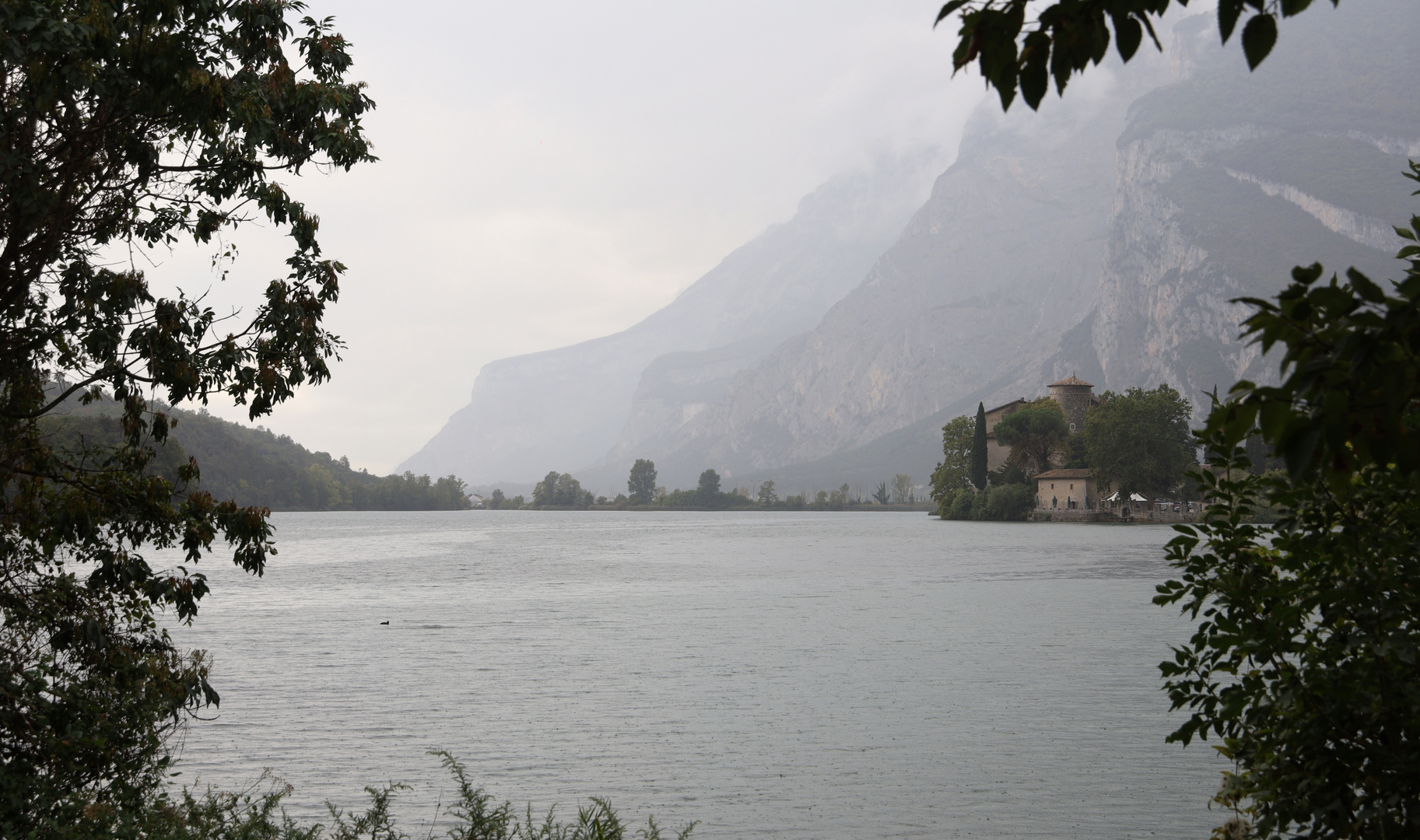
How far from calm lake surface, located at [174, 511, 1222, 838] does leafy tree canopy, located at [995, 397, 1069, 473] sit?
7328 cm

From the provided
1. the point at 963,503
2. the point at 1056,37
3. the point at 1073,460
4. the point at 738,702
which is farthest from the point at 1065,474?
the point at 1056,37

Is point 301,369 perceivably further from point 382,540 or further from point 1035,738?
point 382,540

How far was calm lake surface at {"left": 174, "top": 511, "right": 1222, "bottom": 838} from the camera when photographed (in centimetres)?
1216

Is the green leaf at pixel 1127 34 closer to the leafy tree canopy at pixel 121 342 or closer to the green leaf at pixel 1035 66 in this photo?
the green leaf at pixel 1035 66

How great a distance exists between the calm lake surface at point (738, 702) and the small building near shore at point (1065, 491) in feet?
215

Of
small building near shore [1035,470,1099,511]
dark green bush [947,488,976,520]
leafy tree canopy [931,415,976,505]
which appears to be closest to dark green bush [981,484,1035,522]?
small building near shore [1035,470,1099,511]

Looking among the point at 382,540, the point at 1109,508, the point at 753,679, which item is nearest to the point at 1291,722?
the point at 753,679

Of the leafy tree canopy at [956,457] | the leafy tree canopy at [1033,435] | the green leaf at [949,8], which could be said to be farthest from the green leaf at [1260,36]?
the leafy tree canopy at [956,457]

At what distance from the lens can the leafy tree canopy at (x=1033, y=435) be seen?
115m

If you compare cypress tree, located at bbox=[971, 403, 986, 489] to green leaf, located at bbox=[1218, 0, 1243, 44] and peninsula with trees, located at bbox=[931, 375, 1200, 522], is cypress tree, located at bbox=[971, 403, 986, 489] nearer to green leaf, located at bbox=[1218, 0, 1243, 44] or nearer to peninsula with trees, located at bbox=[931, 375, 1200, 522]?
peninsula with trees, located at bbox=[931, 375, 1200, 522]

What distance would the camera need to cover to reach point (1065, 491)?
108 metres

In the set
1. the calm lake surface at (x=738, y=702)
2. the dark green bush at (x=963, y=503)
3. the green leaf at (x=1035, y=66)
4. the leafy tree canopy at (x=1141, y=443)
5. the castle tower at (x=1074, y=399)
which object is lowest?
the calm lake surface at (x=738, y=702)

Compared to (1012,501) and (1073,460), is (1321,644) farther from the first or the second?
(1073,460)

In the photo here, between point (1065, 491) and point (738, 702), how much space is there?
9700 centimetres
